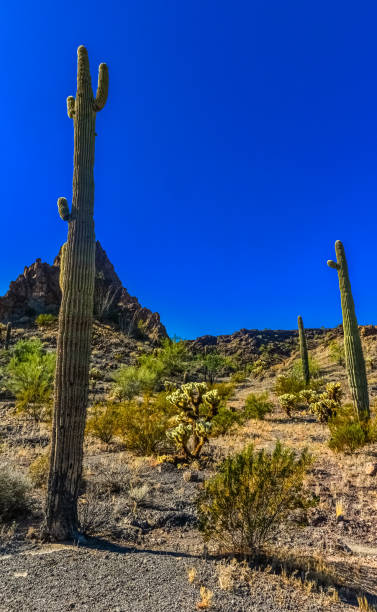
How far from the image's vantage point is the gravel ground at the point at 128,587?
2.71 metres

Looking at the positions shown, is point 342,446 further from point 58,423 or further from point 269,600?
point 58,423

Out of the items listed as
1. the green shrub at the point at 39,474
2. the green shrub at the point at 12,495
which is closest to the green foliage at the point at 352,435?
the green shrub at the point at 39,474

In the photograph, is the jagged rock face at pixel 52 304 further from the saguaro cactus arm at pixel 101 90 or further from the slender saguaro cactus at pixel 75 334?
the slender saguaro cactus at pixel 75 334

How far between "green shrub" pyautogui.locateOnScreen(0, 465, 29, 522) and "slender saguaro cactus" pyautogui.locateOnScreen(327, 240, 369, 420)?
8379 millimetres

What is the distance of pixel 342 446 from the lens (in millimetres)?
8586

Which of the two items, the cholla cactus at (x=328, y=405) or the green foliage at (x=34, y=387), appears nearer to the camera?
the cholla cactus at (x=328, y=405)

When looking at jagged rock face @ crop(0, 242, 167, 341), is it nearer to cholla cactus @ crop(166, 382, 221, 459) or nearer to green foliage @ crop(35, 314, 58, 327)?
green foliage @ crop(35, 314, 58, 327)

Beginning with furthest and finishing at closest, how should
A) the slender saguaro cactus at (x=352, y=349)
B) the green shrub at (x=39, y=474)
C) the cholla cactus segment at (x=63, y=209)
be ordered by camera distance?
the slender saguaro cactus at (x=352, y=349) < the green shrub at (x=39, y=474) < the cholla cactus segment at (x=63, y=209)

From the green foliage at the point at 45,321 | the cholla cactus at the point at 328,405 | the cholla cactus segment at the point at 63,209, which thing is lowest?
the cholla cactus at the point at 328,405

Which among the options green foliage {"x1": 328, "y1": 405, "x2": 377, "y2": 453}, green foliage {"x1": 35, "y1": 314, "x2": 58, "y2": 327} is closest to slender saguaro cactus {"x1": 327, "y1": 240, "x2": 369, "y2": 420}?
green foliage {"x1": 328, "y1": 405, "x2": 377, "y2": 453}

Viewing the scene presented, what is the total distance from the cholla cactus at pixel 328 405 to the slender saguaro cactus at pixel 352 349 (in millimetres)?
3604

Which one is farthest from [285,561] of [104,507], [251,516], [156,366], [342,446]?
[156,366]

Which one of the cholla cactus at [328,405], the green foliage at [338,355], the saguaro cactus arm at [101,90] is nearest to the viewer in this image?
the saguaro cactus arm at [101,90]

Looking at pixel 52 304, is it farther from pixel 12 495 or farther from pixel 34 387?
pixel 12 495
